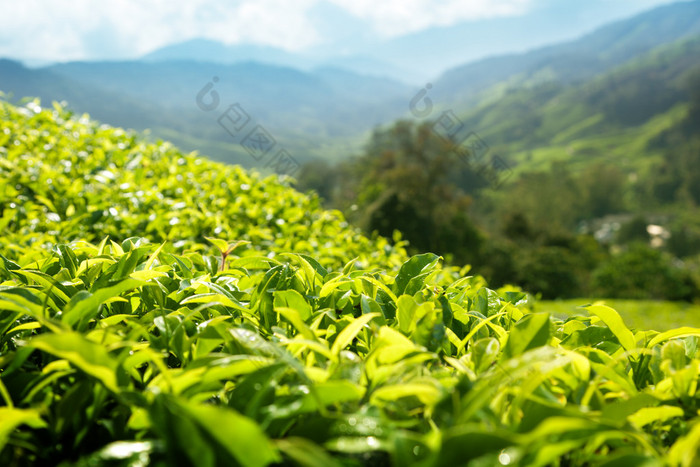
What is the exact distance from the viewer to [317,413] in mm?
864

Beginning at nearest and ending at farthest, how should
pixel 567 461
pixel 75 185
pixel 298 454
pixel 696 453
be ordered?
1. pixel 298 454
2. pixel 696 453
3. pixel 567 461
4. pixel 75 185

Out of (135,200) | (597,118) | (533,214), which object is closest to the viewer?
(135,200)

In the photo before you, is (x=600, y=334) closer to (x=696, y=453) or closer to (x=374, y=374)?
(x=696, y=453)

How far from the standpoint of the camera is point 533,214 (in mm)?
58062

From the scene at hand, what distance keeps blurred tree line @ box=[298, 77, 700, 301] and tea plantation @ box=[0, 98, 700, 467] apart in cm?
217

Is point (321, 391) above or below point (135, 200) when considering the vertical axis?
below

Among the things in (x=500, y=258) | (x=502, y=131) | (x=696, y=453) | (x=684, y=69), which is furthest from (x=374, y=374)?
(x=684, y=69)

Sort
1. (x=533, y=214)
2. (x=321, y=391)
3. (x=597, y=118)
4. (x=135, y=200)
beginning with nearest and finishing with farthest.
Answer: (x=321, y=391) → (x=135, y=200) → (x=533, y=214) → (x=597, y=118)

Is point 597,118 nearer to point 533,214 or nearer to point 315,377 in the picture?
point 533,214

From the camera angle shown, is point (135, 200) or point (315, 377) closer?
point (315, 377)

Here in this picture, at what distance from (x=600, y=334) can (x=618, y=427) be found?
19.0 inches

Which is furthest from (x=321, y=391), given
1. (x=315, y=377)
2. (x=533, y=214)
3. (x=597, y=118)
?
(x=597, y=118)

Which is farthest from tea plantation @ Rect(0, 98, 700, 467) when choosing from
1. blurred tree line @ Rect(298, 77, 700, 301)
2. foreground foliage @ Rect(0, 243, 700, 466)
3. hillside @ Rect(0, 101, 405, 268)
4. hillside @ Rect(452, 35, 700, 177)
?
hillside @ Rect(452, 35, 700, 177)

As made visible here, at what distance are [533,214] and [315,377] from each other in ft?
202
